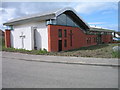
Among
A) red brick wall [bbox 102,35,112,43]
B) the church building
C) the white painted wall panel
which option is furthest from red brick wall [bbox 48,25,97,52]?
red brick wall [bbox 102,35,112,43]

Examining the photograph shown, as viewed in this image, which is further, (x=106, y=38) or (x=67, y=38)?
(x=106, y=38)

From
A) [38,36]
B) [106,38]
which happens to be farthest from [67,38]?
[106,38]

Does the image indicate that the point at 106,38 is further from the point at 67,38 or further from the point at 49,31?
the point at 49,31

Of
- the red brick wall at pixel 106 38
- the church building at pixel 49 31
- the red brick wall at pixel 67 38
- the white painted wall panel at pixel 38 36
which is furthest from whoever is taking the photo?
the red brick wall at pixel 106 38

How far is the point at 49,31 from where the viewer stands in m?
16.6

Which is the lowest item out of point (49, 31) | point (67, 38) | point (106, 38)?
point (67, 38)

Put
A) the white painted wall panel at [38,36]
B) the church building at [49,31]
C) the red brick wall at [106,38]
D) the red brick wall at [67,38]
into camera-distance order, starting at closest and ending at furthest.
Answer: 1. the red brick wall at [67,38]
2. the church building at [49,31]
3. the white painted wall panel at [38,36]
4. the red brick wall at [106,38]

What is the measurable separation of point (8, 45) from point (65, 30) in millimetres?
10823

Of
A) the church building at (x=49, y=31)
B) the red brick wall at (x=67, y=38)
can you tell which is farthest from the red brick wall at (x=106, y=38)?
the church building at (x=49, y=31)

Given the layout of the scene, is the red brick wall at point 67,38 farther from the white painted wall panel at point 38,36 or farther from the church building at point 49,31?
the white painted wall panel at point 38,36

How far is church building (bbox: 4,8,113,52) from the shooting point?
17.1m

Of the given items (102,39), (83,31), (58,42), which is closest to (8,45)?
(58,42)

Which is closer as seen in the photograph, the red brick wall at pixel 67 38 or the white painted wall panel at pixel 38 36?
the red brick wall at pixel 67 38

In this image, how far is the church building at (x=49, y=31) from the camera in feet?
56.0
